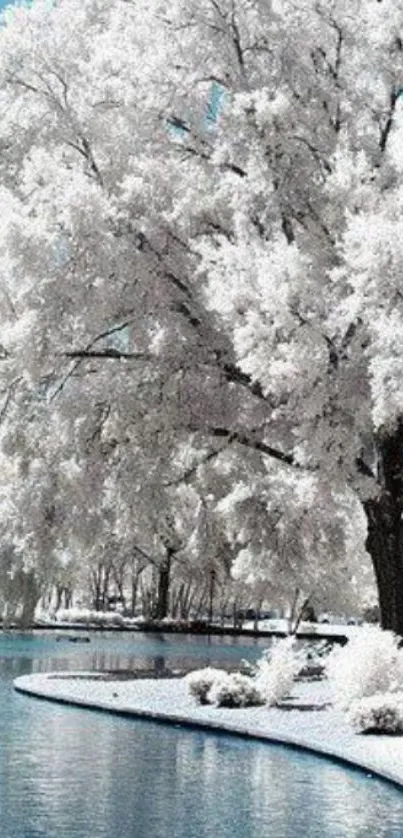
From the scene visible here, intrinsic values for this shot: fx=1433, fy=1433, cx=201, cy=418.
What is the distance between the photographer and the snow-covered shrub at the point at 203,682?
87.0ft

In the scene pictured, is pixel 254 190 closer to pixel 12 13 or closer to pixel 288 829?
pixel 12 13

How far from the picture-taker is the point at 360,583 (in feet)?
321

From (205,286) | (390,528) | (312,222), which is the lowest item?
(390,528)

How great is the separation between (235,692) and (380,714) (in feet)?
14.8

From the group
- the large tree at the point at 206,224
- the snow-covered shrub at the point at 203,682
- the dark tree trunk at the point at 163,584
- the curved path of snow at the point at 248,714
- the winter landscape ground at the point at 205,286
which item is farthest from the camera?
the dark tree trunk at the point at 163,584

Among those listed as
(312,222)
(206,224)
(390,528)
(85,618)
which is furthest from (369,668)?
(85,618)

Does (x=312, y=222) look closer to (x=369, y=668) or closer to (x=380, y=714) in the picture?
(x=369, y=668)

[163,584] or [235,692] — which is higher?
[163,584]

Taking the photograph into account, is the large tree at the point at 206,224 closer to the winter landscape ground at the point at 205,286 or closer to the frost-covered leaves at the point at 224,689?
the winter landscape ground at the point at 205,286

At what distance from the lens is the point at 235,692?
26109 mm

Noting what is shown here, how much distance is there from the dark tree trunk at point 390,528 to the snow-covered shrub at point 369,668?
5222 mm

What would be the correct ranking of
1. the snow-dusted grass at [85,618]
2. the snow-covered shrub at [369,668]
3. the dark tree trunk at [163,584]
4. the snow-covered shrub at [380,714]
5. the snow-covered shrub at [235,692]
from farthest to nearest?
the snow-dusted grass at [85,618] < the dark tree trunk at [163,584] < the snow-covered shrub at [235,692] < the snow-covered shrub at [369,668] < the snow-covered shrub at [380,714]

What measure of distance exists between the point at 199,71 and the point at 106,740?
47.2 feet

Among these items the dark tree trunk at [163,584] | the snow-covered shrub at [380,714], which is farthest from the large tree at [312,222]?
the dark tree trunk at [163,584]
